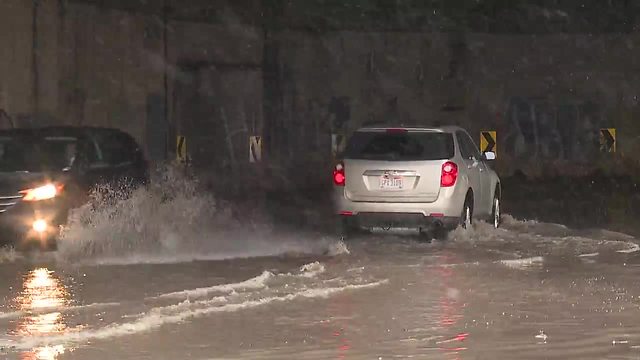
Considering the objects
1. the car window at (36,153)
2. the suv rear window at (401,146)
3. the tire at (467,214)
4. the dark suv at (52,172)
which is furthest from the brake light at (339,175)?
the car window at (36,153)

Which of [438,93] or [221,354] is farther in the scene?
[438,93]

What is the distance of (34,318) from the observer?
12.4 metres

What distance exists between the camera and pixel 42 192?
18.3m

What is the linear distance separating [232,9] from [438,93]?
8028 mm

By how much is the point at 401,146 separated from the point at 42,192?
4.74m

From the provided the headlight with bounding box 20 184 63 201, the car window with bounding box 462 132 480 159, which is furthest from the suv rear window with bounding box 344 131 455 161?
the headlight with bounding box 20 184 63 201

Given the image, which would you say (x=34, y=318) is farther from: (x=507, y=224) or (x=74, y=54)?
(x=74, y=54)

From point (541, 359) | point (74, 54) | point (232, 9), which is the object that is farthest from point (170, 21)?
point (541, 359)

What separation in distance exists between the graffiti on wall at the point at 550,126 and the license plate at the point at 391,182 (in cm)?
2761

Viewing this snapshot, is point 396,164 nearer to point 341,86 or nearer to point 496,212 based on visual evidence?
point 496,212

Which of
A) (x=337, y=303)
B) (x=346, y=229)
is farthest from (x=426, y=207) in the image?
(x=337, y=303)

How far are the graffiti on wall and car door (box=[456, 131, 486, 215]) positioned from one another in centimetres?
2578

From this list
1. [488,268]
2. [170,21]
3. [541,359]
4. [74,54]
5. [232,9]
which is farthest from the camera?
[232,9]

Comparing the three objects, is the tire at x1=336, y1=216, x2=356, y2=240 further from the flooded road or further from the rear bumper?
the flooded road
